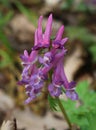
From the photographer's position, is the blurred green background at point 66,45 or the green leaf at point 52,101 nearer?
the green leaf at point 52,101

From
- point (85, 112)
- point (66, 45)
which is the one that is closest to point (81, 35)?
point (66, 45)

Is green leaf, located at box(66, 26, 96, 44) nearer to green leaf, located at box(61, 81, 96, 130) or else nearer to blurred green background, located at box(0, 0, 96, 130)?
blurred green background, located at box(0, 0, 96, 130)

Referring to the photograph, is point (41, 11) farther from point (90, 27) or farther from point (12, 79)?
point (12, 79)

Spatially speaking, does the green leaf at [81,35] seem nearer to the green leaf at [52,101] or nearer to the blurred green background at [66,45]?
the blurred green background at [66,45]

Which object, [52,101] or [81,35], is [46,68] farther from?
[81,35]

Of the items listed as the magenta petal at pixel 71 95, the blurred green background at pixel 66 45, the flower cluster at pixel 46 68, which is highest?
the blurred green background at pixel 66 45

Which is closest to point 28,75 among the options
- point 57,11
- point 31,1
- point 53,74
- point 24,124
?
point 53,74

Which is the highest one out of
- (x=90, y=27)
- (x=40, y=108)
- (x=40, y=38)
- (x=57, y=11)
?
(x=57, y=11)

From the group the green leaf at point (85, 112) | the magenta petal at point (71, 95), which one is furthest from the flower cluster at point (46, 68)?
the green leaf at point (85, 112)

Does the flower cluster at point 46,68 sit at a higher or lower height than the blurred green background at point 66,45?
lower
